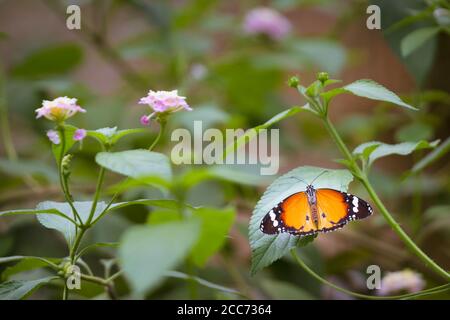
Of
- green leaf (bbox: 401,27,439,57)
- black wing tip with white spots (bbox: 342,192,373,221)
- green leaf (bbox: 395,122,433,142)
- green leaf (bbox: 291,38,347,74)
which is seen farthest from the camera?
green leaf (bbox: 291,38,347,74)

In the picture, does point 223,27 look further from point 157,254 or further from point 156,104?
point 157,254

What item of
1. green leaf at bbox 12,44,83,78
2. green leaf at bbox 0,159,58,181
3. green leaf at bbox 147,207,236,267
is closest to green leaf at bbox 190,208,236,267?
green leaf at bbox 147,207,236,267

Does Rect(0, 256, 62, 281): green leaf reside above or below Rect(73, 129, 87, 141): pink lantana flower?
below

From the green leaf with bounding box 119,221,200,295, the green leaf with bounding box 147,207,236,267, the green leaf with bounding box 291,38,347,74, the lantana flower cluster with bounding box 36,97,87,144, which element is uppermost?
the green leaf with bounding box 291,38,347,74

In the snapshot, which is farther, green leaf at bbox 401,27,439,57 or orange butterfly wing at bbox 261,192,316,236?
green leaf at bbox 401,27,439,57

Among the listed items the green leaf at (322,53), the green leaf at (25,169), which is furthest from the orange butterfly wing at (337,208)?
the green leaf at (322,53)

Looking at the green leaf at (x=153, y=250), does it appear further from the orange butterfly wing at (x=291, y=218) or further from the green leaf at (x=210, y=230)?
the orange butterfly wing at (x=291, y=218)

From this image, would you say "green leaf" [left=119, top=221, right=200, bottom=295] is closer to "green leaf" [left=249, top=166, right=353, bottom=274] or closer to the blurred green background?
"green leaf" [left=249, top=166, right=353, bottom=274]

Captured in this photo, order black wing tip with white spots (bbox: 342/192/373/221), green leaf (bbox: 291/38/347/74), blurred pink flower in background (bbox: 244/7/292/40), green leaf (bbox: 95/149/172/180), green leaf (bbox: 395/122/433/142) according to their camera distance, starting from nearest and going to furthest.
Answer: green leaf (bbox: 95/149/172/180)
black wing tip with white spots (bbox: 342/192/373/221)
green leaf (bbox: 395/122/433/142)
green leaf (bbox: 291/38/347/74)
blurred pink flower in background (bbox: 244/7/292/40)
